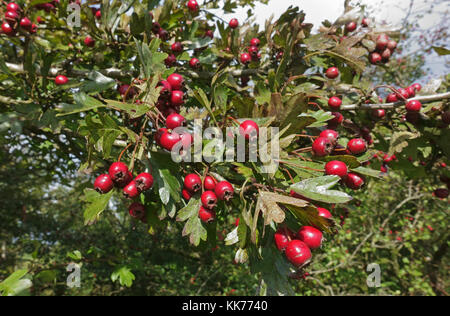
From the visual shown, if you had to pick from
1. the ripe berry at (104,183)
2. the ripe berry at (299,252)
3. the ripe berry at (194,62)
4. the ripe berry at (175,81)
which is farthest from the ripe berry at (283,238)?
the ripe berry at (194,62)

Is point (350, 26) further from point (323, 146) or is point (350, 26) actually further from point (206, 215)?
point (206, 215)

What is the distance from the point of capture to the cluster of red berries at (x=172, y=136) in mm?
1029

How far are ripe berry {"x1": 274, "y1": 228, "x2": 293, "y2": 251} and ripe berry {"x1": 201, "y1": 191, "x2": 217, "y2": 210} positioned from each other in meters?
0.29

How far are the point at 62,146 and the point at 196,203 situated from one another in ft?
5.08

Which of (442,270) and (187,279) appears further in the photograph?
(442,270)

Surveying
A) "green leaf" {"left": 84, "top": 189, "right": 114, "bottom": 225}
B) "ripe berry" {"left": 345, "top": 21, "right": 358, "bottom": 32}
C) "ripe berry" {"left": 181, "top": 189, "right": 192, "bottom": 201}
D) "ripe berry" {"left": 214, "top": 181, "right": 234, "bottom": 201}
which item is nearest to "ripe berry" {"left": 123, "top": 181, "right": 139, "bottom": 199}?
"green leaf" {"left": 84, "top": 189, "right": 114, "bottom": 225}

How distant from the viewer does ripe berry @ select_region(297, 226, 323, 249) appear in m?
0.92

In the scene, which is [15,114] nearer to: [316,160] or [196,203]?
[196,203]

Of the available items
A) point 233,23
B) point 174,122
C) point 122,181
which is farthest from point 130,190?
point 233,23

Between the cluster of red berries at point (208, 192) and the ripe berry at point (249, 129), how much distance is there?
226 millimetres

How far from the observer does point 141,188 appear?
1061 mm

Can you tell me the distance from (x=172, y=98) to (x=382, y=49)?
1519 mm

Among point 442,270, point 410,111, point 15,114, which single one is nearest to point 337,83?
point 410,111

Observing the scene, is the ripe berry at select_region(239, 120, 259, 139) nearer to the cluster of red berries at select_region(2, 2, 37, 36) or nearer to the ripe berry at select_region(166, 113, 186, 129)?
the ripe berry at select_region(166, 113, 186, 129)
